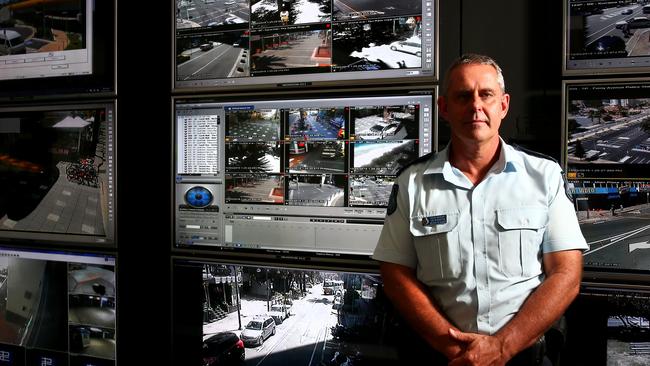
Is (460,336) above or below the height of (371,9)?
below

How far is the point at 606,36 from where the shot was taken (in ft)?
5.84

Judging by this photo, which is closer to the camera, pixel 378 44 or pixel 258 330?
pixel 378 44

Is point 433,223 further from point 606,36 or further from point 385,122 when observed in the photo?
point 606,36

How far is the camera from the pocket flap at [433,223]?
5.25 ft

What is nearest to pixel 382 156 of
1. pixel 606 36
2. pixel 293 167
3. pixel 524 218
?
pixel 293 167

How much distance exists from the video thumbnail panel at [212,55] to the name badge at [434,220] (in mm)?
1058

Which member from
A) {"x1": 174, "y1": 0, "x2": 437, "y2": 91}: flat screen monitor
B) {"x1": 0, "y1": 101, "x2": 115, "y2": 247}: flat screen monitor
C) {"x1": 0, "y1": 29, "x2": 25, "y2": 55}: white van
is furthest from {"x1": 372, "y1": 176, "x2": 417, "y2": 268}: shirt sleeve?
{"x1": 0, "y1": 29, "x2": 25, "y2": 55}: white van

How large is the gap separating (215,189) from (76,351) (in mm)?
1044

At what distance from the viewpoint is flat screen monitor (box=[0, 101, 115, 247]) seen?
234 centimetres

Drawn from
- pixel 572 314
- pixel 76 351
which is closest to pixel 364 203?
pixel 572 314

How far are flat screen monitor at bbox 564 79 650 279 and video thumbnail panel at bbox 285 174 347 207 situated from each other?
876 mm

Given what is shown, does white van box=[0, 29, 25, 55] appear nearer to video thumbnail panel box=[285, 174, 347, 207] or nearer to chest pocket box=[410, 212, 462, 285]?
video thumbnail panel box=[285, 174, 347, 207]

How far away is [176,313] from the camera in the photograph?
229 cm

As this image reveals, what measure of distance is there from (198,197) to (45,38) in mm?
1111
